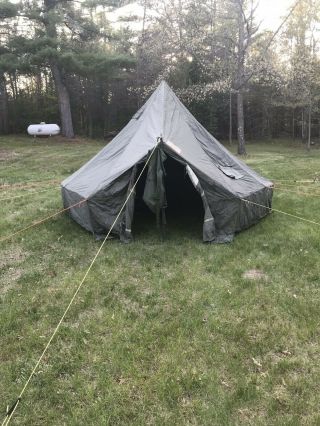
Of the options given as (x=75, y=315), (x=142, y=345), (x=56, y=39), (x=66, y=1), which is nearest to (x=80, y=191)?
(x=75, y=315)

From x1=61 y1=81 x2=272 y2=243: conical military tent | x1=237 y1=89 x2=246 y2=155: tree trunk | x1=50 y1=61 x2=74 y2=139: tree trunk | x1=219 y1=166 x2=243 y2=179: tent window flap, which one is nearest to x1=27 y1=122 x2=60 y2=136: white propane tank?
x1=50 y1=61 x2=74 y2=139: tree trunk

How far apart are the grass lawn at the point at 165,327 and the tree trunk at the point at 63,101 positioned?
14.1m

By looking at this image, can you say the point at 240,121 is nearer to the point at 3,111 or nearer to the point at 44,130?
the point at 44,130

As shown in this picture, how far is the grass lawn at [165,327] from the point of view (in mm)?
2688

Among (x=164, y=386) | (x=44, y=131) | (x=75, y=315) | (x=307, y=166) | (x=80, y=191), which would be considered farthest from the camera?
(x=44, y=131)

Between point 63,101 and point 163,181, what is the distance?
15.2 m

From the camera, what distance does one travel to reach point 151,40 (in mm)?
17359

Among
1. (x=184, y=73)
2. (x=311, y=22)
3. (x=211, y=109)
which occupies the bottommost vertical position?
(x=211, y=109)

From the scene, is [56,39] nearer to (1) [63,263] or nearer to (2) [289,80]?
(2) [289,80]

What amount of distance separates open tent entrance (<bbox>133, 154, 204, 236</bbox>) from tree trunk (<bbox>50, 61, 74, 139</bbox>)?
12.6 metres

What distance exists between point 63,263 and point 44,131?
51.9 feet

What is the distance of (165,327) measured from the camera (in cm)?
353

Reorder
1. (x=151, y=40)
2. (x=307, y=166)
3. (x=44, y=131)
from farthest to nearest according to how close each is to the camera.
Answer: (x=44, y=131) < (x=151, y=40) < (x=307, y=166)

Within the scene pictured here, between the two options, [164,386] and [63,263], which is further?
[63,263]
